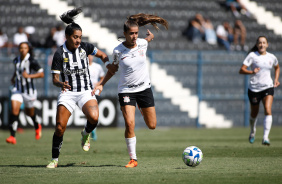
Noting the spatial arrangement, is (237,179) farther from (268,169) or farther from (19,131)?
(19,131)

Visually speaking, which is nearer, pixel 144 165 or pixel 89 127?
pixel 144 165

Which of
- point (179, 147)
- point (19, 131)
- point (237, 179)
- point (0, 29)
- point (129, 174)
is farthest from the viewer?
point (0, 29)

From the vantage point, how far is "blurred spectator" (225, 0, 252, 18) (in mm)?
26422

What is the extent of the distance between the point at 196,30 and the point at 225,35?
1.45m

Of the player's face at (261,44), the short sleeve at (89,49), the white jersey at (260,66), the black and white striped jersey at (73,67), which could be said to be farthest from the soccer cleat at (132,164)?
the player's face at (261,44)

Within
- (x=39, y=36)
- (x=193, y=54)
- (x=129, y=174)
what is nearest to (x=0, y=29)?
(x=39, y=36)

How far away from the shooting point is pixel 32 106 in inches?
553

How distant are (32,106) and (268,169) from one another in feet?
25.7

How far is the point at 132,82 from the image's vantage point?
8.62 m

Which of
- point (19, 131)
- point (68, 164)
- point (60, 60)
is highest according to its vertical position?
point (60, 60)

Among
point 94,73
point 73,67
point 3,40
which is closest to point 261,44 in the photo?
point 94,73

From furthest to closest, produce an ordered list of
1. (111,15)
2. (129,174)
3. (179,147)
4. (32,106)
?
(111,15) → (32,106) → (179,147) → (129,174)

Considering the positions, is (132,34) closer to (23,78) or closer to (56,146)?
(56,146)

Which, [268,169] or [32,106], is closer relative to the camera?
[268,169]
